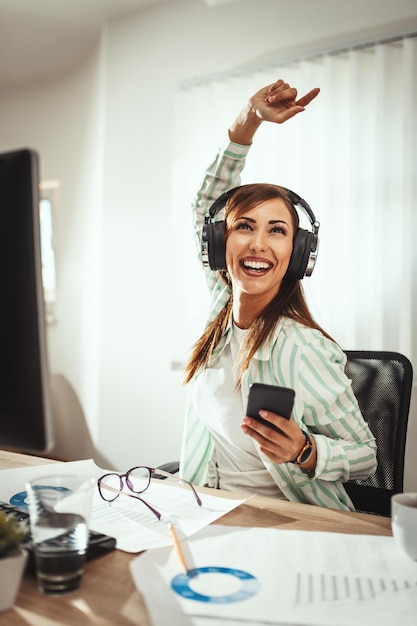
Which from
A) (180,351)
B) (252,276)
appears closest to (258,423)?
(252,276)

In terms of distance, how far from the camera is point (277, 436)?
0.92 metres

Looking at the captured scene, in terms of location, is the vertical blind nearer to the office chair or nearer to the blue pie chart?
the office chair

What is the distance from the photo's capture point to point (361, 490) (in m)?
1.27

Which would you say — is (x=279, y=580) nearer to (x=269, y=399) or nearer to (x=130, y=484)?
(x=269, y=399)

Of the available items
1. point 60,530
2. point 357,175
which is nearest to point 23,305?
point 60,530

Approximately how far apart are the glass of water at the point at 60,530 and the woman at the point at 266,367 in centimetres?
48

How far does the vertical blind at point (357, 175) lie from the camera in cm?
248

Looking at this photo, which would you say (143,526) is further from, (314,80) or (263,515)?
(314,80)

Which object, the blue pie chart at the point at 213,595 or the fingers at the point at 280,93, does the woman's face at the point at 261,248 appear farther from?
the blue pie chart at the point at 213,595

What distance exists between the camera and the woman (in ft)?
3.63

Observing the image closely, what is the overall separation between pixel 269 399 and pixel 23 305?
0.41 m

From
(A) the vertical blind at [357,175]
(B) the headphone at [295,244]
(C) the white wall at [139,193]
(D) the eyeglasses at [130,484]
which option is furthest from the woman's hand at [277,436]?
(C) the white wall at [139,193]

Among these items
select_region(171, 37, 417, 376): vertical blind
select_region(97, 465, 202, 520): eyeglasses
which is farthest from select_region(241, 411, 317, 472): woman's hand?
select_region(171, 37, 417, 376): vertical blind

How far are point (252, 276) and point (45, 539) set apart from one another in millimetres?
806
